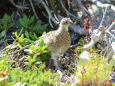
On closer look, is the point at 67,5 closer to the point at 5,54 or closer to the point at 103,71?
the point at 5,54

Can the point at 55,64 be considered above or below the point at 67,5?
below

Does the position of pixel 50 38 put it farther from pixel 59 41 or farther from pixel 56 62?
pixel 56 62

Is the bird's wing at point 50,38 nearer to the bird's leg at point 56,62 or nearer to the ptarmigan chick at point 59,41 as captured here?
the ptarmigan chick at point 59,41

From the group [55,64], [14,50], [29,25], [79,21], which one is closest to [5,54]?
[14,50]

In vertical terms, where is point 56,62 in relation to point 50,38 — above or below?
below

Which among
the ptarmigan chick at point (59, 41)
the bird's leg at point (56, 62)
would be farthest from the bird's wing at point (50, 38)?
the bird's leg at point (56, 62)

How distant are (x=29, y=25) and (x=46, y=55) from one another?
87 centimetres

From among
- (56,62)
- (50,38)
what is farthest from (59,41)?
(56,62)

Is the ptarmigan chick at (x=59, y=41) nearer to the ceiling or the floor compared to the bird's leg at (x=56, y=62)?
nearer to the ceiling

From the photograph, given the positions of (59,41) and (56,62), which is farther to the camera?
(56,62)

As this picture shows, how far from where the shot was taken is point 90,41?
15.9 feet

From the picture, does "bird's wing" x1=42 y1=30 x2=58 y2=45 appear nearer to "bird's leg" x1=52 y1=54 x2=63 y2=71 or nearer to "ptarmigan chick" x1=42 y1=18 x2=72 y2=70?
"ptarmigan chick" x1=42 y1=18 x2=72 y2=70

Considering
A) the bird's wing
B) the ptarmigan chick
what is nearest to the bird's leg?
the ptarmigan chick

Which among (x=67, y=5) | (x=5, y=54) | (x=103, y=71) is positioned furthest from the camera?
(x=67, y=5)
